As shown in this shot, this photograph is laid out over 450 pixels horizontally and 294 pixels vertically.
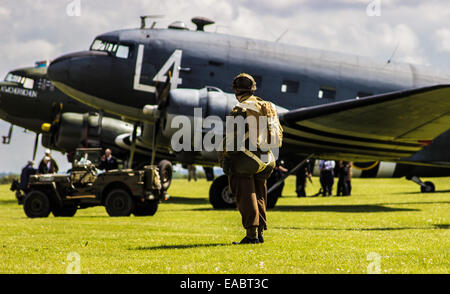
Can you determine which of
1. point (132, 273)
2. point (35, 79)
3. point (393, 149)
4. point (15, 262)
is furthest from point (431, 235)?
point (35, 79)

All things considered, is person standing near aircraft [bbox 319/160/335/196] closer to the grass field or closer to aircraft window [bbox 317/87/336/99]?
aircraft window [bbox 317/87/336/99]

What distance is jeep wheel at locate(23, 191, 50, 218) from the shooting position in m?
14.4

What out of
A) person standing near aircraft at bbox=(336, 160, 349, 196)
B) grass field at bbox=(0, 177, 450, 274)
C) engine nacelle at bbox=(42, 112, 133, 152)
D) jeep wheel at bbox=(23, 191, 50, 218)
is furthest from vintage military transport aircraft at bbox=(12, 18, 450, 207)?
person standing near aircraft at bbox=(336, 160, 349, 196)

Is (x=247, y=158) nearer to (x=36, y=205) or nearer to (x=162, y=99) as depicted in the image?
(x=36, y=205)

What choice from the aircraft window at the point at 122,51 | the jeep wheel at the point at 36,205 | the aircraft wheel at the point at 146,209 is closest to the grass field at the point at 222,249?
the aircraft wheel at the point at 146,209

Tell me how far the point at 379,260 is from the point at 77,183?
415 inches

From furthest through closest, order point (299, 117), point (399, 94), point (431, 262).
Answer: point (299, 117) < point (399, 94) < point (431, 262)

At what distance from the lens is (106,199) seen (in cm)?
1426

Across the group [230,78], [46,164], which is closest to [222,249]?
[230,78]

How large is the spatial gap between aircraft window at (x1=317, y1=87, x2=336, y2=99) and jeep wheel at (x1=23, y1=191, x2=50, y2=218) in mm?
9795

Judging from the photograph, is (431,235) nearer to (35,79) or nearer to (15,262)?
(15,262)

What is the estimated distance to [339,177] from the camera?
28297 mm

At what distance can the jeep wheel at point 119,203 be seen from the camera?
554 inches

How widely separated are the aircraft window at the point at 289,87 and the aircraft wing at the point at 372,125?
7.52 ft
